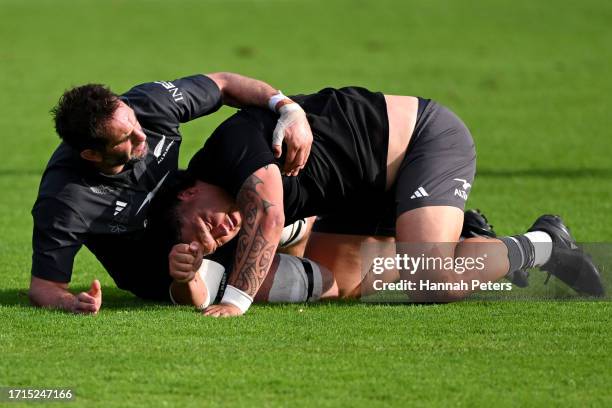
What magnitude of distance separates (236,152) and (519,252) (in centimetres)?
193

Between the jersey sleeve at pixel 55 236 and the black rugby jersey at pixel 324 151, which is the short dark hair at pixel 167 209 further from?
the jersey sleeve at pixel 55 236

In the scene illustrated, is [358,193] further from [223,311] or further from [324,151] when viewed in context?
[223,311]

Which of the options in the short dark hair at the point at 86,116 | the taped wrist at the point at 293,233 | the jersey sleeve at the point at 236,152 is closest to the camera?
the short dark hair at the point at 86,116

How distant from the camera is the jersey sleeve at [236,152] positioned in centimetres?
720

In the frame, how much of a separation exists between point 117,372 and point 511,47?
19565 mm

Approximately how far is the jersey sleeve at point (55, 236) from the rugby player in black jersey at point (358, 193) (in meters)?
0.60

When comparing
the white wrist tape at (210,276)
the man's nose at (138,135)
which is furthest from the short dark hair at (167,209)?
the man's nose at (138,135)

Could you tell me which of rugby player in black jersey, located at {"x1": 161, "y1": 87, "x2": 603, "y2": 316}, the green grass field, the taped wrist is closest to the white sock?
rugby player in black jersey, located at {"x1": 161, "y1": 87, "x2": 603, "y2": 316}

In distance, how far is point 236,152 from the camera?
7270 millimetres

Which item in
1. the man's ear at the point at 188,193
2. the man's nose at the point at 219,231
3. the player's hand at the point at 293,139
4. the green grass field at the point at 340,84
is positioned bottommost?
the green grass field at the point at 340,84

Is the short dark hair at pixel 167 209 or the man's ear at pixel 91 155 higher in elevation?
the man's ear at pixel 91 155

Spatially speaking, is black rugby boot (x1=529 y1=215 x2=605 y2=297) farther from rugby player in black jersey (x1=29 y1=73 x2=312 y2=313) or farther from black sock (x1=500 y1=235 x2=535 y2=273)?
rugby player in black jersey (x1=29 y1=73 x2=312 y2=313)

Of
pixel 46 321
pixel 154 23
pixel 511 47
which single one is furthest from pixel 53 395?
pixel 154 23

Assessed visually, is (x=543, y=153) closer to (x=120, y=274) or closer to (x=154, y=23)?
(x=120, y=274)
